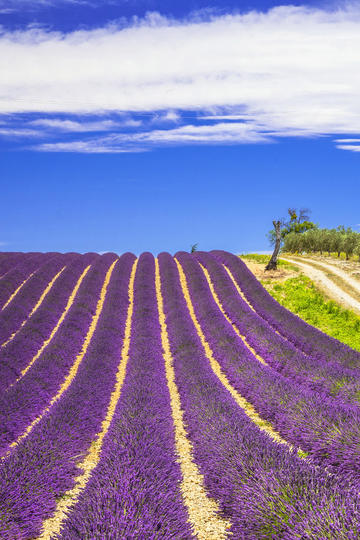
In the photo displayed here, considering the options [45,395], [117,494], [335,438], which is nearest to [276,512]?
[117,494]

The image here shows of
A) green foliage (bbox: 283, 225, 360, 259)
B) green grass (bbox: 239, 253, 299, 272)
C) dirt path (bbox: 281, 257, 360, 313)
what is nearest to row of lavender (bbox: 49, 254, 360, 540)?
dirt path (bbox: 281, 257, 360, 313)

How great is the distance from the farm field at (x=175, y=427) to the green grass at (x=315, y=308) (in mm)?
2777

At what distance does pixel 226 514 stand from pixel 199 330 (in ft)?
45.4

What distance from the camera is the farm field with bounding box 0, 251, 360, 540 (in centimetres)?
520

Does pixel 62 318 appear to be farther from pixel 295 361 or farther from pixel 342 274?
pixel 342 274

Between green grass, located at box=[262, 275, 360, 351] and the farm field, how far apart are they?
2.78 metres

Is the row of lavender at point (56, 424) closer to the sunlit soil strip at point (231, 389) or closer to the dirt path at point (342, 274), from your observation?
the sunlit soil strip at point (231, 389)

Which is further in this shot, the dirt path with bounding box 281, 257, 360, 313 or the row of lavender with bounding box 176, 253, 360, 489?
the dirt path with bounding box 281, 257, 360, 313

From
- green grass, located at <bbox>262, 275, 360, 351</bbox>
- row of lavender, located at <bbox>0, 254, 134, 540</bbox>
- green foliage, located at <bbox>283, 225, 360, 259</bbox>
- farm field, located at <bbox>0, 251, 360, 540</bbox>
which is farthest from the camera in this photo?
green foliage, located at <bbox>283, 225, 360, 259</bbox>

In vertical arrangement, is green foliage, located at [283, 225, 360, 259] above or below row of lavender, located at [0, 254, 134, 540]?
above

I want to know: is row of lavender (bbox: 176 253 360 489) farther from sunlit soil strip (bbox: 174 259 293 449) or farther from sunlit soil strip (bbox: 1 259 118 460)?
sunlit soil strip (bbox: 1 259 118 460)

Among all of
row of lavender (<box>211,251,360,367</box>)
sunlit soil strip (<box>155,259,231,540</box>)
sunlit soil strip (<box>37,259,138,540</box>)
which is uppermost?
row of lavender (<box>211,251,360,367</box>)

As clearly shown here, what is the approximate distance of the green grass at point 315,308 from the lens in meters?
21.0

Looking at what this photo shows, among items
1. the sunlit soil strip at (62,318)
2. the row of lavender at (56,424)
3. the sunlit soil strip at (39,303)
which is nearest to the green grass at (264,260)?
the sunlit soil strip at (62,318)
